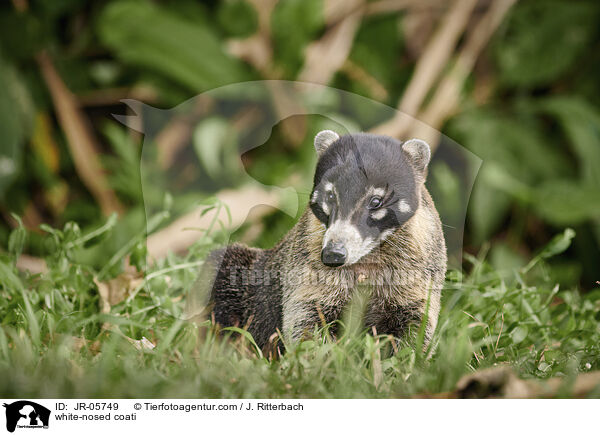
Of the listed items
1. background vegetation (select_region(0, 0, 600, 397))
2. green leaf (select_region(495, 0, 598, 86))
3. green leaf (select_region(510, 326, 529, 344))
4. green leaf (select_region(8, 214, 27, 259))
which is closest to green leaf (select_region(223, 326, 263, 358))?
background vegetation (select_region(0, 0, 600, 397))

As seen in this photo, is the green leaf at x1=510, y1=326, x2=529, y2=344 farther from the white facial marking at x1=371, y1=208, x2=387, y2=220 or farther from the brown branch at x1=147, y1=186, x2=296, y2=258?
the brown branch at x1=147, y1=186, x2=296, y2=258

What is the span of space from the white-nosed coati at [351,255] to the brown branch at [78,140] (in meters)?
2.02

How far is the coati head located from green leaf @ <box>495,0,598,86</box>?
85.7 inches

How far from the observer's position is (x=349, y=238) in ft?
3.80

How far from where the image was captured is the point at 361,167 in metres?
1.21

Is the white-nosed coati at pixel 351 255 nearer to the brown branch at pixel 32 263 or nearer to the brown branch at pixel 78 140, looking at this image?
the brown branch at pixel 32 263

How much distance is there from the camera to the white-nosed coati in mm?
1201

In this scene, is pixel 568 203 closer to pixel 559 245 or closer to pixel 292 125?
pixel 559 245

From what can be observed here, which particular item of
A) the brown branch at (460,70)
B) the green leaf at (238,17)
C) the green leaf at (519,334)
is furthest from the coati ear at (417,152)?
the green leaf at (238,17)

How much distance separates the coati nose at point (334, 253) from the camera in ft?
3.73

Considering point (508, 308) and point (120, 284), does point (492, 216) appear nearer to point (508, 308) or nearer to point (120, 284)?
point (508, 308)
